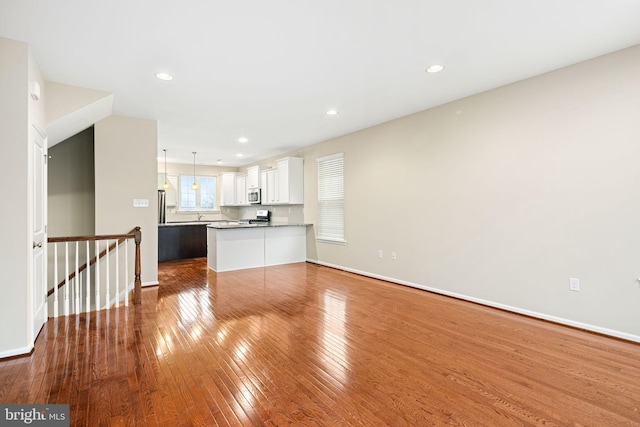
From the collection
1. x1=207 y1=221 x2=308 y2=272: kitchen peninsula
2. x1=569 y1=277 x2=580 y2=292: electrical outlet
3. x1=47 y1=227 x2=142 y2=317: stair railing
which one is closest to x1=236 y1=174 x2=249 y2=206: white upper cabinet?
x1=207 y1=221 x2=308 y2=272: kitchen peninsula

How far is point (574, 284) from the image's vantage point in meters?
3.20

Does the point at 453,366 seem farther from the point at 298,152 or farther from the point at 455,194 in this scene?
the point at 298,152

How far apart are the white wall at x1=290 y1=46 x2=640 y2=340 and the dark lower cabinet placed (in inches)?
205

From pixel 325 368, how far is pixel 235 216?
8.72m

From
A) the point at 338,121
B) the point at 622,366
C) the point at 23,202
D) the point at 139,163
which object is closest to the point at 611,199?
the point at 622,366

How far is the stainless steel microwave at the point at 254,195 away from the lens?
27.7 ft

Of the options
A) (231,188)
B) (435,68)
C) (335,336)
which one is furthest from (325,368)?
(231,188)

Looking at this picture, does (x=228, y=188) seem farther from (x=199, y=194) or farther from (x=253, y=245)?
(x=253, y=245)

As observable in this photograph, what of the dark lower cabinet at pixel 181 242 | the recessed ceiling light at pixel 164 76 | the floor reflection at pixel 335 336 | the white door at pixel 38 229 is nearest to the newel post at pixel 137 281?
the white door at pixel 38 229

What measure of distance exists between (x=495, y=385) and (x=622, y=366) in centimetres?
117

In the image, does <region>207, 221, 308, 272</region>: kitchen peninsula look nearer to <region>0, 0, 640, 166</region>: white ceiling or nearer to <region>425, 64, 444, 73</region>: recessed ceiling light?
<region>0, 0, 640, 166</region>: white ceiling

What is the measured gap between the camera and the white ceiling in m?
2.30

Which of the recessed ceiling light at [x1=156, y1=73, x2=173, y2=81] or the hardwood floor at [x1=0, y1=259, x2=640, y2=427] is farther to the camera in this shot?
the recessed ceiling light at [x1=156, y1=73, x2=173, y2=81]

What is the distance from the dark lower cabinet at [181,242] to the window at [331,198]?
3437mm
